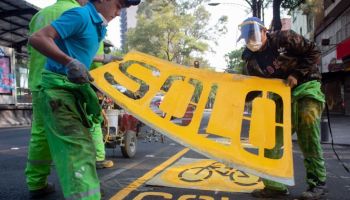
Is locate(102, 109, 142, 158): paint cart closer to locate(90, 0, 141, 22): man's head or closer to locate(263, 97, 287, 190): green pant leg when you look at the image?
locate(263, 97, 287, 190): green pant leg

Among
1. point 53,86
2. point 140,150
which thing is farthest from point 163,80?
point 140,150

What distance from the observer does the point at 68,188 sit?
274cm

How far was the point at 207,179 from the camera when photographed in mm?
5152

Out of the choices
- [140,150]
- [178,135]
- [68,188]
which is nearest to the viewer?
[68,188]

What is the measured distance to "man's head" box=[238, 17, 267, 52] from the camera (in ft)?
14.5

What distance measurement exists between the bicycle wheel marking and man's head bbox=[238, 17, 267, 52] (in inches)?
59.8

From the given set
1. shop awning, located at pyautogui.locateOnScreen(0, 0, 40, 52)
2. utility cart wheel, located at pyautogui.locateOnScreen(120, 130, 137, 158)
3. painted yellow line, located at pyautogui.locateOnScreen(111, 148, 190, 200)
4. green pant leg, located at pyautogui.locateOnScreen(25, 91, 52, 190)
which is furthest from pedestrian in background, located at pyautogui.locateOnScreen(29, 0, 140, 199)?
shop awning, located at pyautogui.locateOnScreen(0, 0, 40, 52)

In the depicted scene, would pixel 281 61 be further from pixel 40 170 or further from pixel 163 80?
pixel 40 170

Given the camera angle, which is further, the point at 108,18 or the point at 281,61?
the point at 281,61

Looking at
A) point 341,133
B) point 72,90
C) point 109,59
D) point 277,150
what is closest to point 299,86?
point 277,150

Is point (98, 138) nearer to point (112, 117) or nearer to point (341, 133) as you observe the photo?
point (112, 117)

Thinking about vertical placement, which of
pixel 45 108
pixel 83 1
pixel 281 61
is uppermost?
pixel 83 1

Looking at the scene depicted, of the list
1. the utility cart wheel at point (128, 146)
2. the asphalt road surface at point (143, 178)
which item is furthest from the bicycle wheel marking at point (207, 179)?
the utility cart wheel at point (128, 146)

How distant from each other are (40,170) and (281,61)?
261cm
